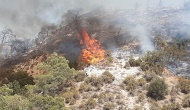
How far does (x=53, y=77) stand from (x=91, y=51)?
19.6 meters

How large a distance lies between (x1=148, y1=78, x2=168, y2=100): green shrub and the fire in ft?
48.8

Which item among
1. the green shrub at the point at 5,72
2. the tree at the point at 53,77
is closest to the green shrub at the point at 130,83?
the tree at the point at 53,77

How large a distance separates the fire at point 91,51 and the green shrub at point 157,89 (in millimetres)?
14883

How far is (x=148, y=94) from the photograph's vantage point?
4594cm

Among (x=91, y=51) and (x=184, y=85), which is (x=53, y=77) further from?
(x=91, y=51)

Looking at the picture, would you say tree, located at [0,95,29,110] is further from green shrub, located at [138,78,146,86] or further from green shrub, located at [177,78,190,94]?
green shrub, located at [177,78,190,94]

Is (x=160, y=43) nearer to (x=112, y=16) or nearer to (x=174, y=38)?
(x=174, y=38)

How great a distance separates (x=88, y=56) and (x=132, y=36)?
12.2 m

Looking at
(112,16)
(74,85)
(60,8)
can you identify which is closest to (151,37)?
(112,16)

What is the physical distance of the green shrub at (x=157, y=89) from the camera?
45.1 m

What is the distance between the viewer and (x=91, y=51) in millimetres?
65562

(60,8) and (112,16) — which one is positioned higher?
(60,8)

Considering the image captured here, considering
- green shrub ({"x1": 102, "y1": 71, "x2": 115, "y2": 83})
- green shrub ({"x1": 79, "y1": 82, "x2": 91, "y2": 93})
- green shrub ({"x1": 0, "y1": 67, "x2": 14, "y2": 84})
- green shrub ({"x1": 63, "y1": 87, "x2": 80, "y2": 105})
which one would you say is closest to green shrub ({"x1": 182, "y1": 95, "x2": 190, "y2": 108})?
green shrub ({"x1": 102, "y1": 71, "x2": 115, "y2": 83})

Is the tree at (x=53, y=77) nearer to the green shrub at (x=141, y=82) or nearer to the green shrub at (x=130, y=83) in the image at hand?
the green shrub at (x=130, y=83)
